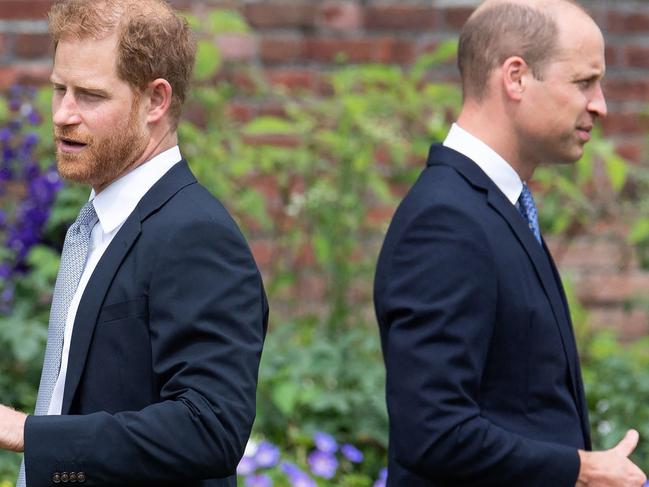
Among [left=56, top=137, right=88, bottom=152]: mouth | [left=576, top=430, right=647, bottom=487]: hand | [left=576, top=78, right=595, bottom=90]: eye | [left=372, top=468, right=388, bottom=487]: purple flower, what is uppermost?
[left=576, top=78, right=595, bottom=90]: eye

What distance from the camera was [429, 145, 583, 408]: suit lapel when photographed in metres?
2.76

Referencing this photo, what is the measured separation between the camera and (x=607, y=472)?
265cm

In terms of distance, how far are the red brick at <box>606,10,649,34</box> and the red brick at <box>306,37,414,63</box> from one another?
2.64 ft

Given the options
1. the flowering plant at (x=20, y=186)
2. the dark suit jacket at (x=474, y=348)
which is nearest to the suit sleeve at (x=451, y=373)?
the dark suit jacket at (x=474, y=348)

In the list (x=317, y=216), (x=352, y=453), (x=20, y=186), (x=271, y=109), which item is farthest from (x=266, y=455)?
(x=271, y=109)

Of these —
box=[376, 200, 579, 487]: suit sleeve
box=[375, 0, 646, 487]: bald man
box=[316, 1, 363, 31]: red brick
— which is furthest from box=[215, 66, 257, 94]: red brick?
box=[376, 200, 579, 487]: suit sleeve

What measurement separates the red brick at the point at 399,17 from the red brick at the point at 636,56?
2.61ft

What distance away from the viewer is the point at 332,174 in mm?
4965

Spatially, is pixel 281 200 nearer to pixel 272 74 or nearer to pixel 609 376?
pixel 272 74

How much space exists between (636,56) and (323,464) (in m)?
2.25

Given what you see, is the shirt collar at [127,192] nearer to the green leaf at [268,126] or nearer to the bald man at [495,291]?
the bald man at [495,291]

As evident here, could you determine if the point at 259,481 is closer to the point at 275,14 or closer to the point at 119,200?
the point at 119,200

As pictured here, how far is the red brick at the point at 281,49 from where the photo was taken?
5.20m

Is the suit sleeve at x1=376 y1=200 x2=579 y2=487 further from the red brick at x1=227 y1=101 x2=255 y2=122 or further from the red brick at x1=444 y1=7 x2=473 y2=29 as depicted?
the red brick at x1=444 y1=7 x2=473 y2=29
